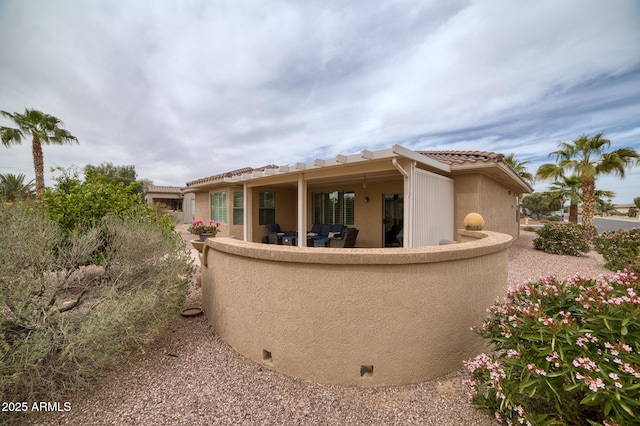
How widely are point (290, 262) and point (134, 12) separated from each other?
8463mm

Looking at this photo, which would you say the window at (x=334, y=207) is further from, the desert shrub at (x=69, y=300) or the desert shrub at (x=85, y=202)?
the desert shrub at (x=69, y=300)

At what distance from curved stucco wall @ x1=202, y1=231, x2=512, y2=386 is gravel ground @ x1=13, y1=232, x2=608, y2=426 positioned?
6.8 inches

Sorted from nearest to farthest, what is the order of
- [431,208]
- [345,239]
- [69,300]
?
1. [69,300]
2. [431,208]
3. [345,239]

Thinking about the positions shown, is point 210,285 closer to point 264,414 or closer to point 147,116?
point 264,414

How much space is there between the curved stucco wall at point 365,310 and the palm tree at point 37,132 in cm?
2067

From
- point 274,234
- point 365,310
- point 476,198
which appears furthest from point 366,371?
point 274,234

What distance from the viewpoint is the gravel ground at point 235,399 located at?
2.61 meters

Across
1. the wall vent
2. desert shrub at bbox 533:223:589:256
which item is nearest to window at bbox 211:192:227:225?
the wall vent

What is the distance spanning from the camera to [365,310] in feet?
9.77

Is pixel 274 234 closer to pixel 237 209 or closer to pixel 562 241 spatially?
pixel 237 209

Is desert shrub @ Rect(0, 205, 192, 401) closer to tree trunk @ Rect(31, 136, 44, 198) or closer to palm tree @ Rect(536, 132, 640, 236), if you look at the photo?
tree trunk @ Rect(31, 136, 44, 198)

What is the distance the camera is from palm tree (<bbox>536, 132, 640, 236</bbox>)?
51.4ft

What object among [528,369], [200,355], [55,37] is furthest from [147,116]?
[528,369]

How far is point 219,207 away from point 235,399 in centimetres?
1326
